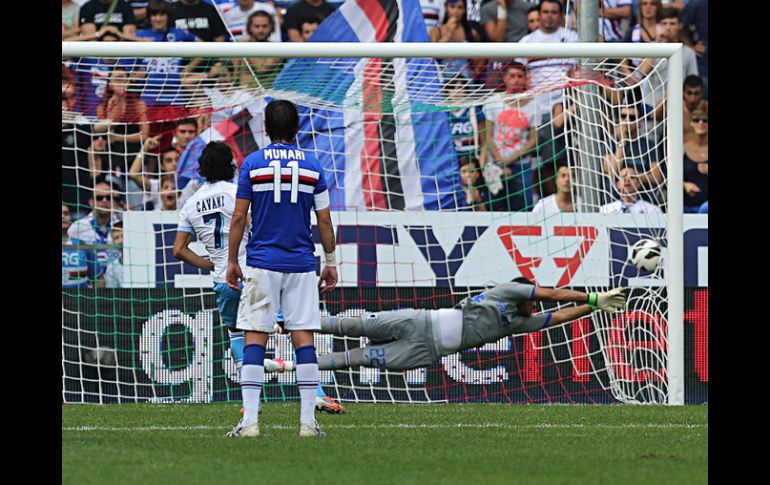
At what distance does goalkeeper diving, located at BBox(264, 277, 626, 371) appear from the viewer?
10477 mm

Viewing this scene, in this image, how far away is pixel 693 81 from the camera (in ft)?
50.4

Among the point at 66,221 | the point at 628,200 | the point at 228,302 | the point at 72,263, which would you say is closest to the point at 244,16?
the point at 66,221

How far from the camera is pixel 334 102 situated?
12.4m

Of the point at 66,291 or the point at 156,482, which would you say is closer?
the point at 156,482

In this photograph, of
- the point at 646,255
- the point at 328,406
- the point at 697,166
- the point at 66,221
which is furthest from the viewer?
the point at 697,166

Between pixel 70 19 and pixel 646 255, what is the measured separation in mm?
8048

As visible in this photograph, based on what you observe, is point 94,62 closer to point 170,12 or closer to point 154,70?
point 154,70

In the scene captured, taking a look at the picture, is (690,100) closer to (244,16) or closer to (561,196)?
(561,196)

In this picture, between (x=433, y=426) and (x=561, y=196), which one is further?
(x=561, y=196)

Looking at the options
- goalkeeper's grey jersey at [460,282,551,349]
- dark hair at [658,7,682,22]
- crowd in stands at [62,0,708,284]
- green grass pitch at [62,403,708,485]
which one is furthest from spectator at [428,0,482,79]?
green grass pitch at [62,403,708,485]

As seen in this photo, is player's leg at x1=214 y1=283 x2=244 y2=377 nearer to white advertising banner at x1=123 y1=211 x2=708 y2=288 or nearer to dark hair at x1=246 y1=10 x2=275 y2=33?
white advertising banner at x1=123 y1=211 x2=708 y2=288

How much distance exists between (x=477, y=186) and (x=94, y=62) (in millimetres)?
4147

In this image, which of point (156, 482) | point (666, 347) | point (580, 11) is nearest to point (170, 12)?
point (580, 11)

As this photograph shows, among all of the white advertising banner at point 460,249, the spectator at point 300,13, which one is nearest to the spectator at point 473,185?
the white advertising banner at point 460,249
